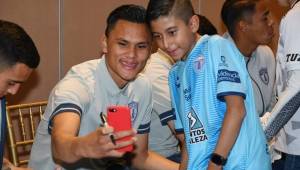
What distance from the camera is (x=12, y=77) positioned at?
1.62 metres

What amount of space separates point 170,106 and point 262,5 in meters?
1.09

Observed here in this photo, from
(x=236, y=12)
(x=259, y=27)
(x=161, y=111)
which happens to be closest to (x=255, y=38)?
(x=259, y=27)

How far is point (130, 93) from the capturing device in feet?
6.40

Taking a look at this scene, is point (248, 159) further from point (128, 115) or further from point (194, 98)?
point (128, 115)

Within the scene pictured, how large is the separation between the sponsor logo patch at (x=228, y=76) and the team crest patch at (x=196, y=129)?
0.16m

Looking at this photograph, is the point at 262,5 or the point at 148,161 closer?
the point at 148,161

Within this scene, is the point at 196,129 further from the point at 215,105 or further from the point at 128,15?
the point at 128,15

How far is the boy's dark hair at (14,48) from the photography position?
63.1 inches

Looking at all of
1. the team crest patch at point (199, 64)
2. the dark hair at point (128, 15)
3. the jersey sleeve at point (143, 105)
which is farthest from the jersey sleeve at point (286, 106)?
the dark hair at point (128, 15)

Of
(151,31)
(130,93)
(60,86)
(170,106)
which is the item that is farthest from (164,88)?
(60,86)

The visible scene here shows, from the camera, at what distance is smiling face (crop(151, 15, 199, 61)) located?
1.71 metres

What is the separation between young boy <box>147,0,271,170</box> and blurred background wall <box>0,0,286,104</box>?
3.72 feet

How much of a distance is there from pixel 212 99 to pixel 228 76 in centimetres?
10

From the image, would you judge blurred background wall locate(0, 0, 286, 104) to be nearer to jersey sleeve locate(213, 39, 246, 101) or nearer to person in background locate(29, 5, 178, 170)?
person in background locate(29, 5, 178, 170)
